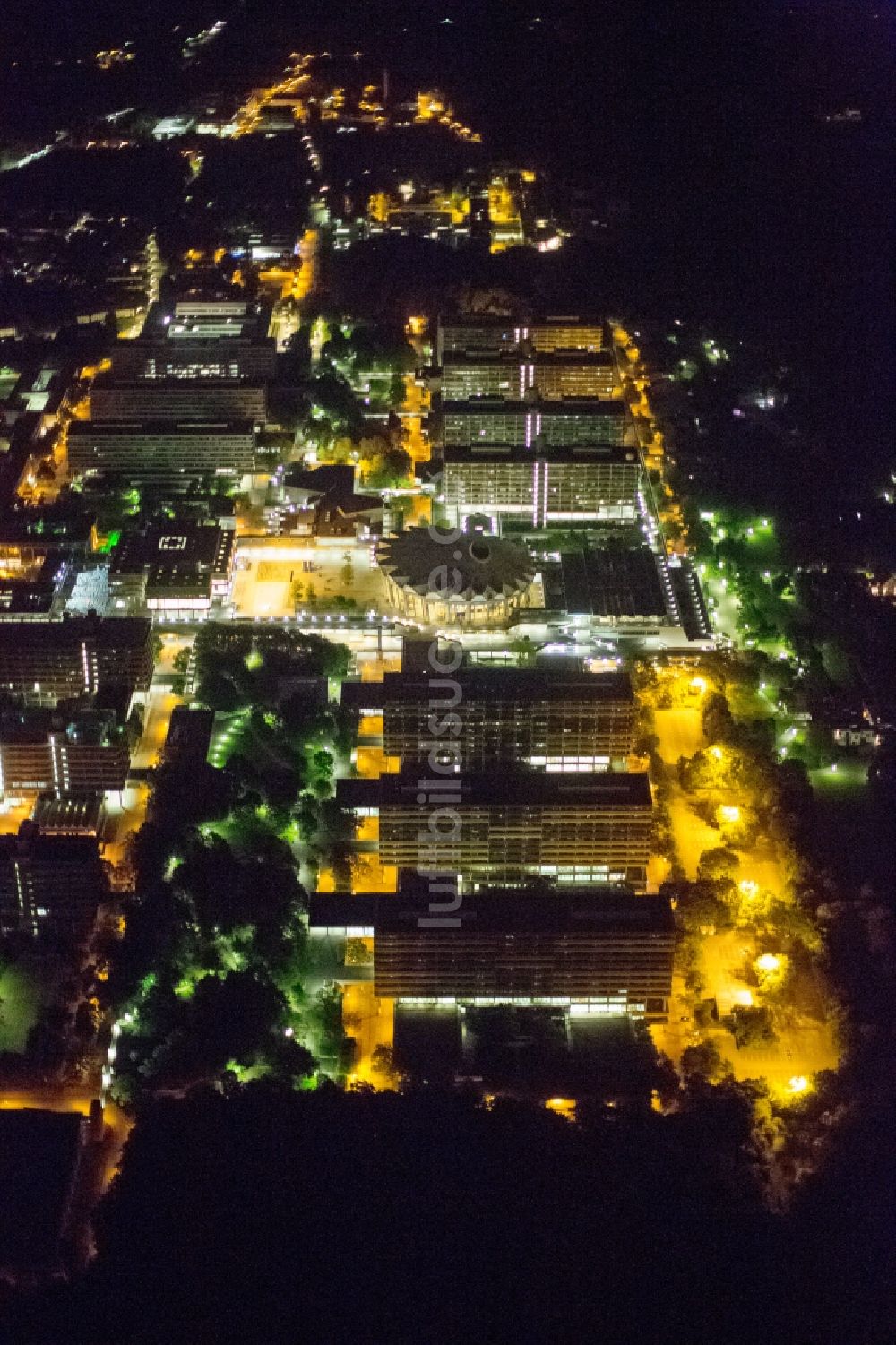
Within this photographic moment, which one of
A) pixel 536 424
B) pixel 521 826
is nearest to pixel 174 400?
pixel 536 424

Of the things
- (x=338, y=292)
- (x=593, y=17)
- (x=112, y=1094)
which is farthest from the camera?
(x=593, y=17)

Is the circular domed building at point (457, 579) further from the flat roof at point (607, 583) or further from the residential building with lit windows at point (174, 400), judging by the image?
the residential building with lit windows at point (174, 400)

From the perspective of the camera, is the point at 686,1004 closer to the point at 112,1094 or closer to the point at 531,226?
the point at 112,1094

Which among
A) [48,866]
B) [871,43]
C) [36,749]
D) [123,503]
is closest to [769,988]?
[48,866]

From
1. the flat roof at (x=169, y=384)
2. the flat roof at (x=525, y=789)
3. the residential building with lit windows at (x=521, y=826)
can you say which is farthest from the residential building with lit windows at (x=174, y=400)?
the residential building with lit windows at (x=521, y=826)

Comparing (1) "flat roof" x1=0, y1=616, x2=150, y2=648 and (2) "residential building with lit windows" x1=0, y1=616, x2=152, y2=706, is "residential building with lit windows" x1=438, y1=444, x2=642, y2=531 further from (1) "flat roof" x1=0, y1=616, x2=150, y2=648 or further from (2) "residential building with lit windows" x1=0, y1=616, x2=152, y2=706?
(2) "residential building with lit windows" x1=0, y1=616, x2=152, y2=706

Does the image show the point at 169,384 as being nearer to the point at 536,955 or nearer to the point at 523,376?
the point at 523,376
